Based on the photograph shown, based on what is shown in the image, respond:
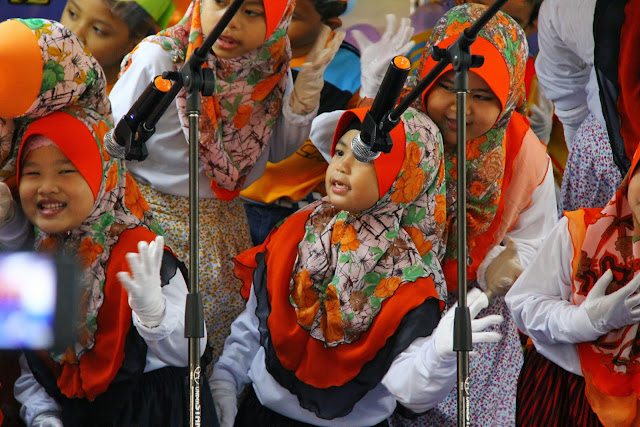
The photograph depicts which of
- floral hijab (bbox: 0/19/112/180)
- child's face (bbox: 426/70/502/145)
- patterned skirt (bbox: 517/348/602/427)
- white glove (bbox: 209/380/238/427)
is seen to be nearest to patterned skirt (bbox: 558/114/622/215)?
child's face (bbox: 426/70/502/145)

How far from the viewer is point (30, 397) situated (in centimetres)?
279

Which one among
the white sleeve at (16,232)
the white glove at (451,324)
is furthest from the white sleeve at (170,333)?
the white glove at (451,324)

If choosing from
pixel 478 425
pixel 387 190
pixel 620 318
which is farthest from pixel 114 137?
pixel 478 425

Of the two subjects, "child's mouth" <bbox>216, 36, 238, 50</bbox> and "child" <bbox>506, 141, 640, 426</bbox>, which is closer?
"child" <bbox>506, 141, 640, 426</bbox>

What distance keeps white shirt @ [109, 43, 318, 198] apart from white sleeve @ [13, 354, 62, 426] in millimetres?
709

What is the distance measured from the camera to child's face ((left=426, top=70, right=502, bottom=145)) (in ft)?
10.1

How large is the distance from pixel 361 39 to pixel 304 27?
0.68 feet

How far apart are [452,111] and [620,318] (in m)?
0.86

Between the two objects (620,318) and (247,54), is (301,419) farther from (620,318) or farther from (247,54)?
(247,54)

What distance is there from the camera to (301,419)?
9.41 ft

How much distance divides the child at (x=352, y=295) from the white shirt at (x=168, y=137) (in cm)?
42

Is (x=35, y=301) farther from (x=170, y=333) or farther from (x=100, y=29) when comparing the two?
(x=100, y=29)

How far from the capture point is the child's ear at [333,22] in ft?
12.1

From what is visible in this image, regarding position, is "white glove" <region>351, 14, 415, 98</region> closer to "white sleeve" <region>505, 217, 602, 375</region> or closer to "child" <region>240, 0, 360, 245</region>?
"child" <region>240, 0, 360, 245</region>
